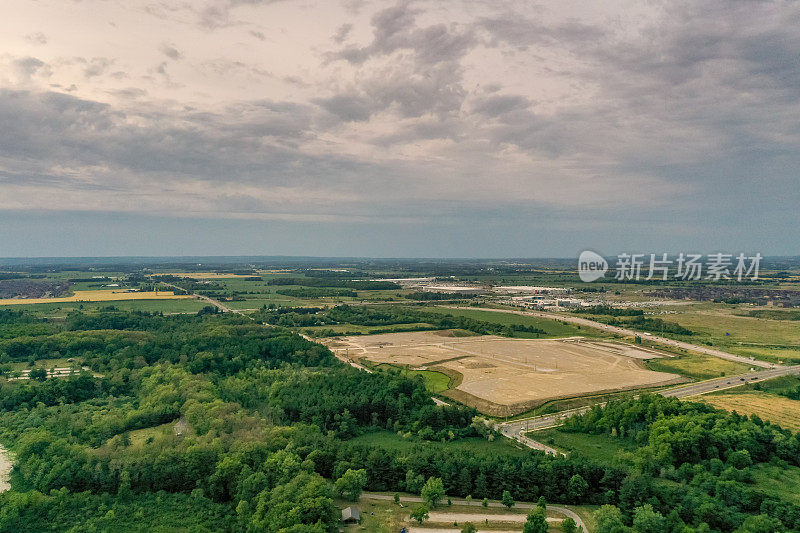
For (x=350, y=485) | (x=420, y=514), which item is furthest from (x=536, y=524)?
(x=350, y=485)

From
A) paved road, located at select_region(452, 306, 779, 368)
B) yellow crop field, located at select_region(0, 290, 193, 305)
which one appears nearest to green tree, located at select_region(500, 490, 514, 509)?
paved road, located at select_region(452, 306, 779, 368)

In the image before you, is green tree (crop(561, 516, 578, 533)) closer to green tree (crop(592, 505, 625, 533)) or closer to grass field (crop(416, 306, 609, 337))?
green tree (crop(592, 505, 625, 533))

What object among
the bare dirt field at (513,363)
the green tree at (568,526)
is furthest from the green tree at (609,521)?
the bare dirt field at (513,363)

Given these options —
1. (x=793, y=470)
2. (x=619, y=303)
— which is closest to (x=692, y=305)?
(x=619, y=303)

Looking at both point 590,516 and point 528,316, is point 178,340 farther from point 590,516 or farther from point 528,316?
point 528,316

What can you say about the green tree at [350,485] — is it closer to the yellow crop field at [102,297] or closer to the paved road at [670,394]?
the paved road at [670,394]

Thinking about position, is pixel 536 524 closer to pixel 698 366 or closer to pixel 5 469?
pixel 5 469
